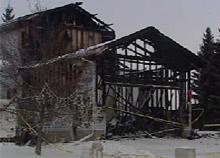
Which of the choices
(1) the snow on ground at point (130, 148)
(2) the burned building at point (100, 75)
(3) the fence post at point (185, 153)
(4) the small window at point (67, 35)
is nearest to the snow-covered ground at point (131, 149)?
(1) the snow on ground at point (130, 148)

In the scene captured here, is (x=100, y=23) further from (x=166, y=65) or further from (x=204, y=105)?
(x=204, y=105)

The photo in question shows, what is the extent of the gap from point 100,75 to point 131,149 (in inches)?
194

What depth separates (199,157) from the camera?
480 inches

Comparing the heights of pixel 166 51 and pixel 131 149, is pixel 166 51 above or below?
above

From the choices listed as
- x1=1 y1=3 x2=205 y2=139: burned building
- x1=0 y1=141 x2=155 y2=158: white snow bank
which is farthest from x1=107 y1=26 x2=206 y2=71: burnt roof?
x1=0 y1=141 x2=155 y2=158: white snow bank

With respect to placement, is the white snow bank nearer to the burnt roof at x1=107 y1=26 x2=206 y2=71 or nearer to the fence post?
the fence post

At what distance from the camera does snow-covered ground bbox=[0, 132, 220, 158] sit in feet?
37.9

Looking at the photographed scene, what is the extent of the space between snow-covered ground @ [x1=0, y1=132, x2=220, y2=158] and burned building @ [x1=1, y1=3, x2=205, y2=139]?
118 cm

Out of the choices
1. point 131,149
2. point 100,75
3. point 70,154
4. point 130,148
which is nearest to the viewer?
point 70,154

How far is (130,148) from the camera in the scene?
13305 millimetres

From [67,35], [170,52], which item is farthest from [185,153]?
[67,35]

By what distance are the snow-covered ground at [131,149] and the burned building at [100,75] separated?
3.87 feet

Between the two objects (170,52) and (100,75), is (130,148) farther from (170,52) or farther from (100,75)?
(170,52)

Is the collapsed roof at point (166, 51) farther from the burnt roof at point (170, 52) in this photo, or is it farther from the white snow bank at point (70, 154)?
the white snow bank at point (70, 154)
